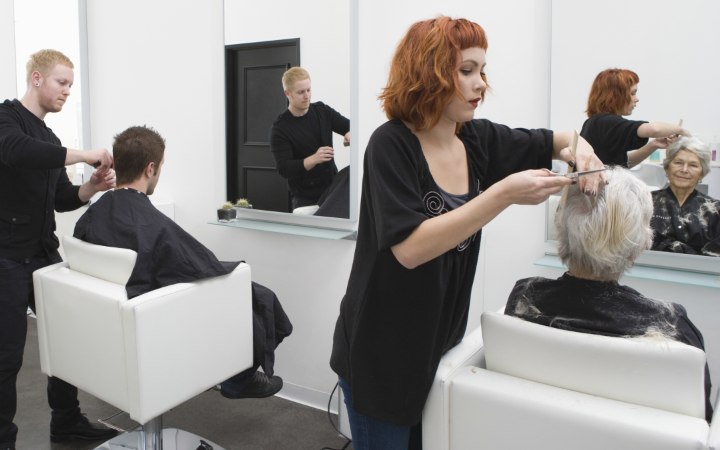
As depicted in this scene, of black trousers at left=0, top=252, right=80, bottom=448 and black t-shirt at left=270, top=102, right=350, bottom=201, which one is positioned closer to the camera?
black trousers at left=0, top=252, right=80, bottom=448

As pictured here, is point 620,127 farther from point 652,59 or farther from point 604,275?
point 604,275

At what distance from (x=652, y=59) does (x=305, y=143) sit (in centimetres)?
136

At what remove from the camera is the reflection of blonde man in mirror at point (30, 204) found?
7.14 feet

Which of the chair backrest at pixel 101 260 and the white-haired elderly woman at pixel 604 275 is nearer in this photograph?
the white-haired elderly woman at pixel 604 275

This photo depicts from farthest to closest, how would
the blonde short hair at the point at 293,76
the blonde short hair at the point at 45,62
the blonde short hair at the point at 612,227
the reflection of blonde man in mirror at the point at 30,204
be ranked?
the blonde short hair at the point at 293,76, the blonde short hair at the point at 45,62, the reflection of blonde man in mirror at the point at 30,204, the blonde short hair at the point at 612,227

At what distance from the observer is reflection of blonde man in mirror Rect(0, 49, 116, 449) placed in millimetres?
2178

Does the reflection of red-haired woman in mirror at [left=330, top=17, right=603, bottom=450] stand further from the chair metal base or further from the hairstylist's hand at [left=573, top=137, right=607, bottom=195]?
the chair metal base

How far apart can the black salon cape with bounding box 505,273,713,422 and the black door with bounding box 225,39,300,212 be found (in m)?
1.58

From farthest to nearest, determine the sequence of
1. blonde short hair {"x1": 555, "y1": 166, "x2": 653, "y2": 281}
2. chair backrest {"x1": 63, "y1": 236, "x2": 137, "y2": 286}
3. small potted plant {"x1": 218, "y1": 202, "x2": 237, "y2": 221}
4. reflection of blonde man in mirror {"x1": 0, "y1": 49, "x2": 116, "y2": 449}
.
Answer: small potted plant {"x1": 218, "y1": 202, "x2": 237, "y2": 221}, reflection of blonde man in mirror {"x1": 0, "y1": 49, "x2": 116, "y2": 449}, chair backrest {"x1": 63, "y1": 236, "x2": 137, "y2": 286}, blonde short hair {"x1": 555, "y1": 166, "x2": 653, "y2": 281}

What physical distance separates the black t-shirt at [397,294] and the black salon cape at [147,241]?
0.92 m

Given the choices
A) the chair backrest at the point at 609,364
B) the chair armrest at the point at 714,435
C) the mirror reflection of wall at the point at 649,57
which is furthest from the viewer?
the mirror reflection of wall at the point at 649,57

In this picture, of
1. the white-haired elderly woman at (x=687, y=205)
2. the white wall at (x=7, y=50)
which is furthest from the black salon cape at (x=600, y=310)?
the white wall at (x=7, y=50)

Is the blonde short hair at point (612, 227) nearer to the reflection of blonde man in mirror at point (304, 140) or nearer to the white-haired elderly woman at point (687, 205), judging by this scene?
the white-haired elderly woman at point (687, 205)

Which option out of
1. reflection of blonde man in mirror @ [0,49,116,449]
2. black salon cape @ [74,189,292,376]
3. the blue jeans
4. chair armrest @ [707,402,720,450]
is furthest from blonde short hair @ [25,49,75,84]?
chair armrest @ [707,402,720,450]
